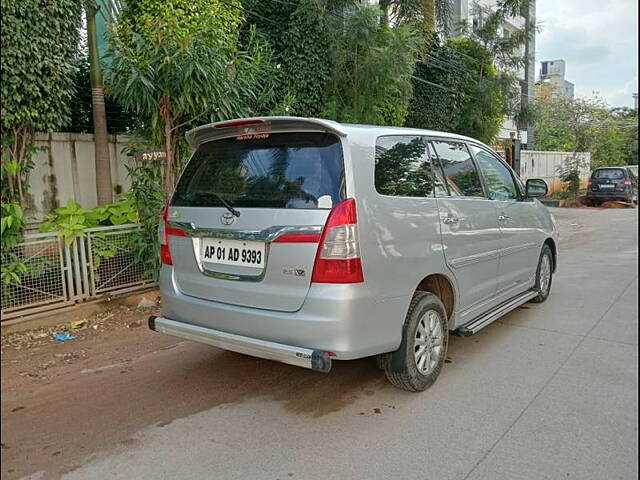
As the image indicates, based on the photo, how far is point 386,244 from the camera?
3.26 metres

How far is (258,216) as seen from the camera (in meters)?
3.22

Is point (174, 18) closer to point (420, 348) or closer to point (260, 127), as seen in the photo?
point (260, 127)

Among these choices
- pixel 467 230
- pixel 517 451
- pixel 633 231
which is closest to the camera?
pixel 633 231

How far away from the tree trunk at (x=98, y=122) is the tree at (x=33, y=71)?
1.10ft

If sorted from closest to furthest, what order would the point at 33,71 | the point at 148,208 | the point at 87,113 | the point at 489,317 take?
1. the point at 489,317
2. the point at 33,71
3. the point at 148,208
4. the point at 87,113

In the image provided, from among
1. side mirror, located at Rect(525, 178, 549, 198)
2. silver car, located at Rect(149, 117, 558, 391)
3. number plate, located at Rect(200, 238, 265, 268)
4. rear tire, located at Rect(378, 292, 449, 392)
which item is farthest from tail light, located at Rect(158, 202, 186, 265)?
side mirror, located at Rect(525, 178, 549, 198)

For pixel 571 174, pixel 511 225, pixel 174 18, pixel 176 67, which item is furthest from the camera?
pixel 571 174

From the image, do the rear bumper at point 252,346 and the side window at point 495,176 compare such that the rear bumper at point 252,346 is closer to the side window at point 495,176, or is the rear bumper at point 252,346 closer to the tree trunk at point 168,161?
the side window at point 495,176

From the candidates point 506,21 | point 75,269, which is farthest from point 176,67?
point 506,21

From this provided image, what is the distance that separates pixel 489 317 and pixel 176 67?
3.85 metres

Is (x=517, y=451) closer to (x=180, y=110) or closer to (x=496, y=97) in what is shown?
(x=180, y=110)

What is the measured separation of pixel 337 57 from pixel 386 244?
244 inches

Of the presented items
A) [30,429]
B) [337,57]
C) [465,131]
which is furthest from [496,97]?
[30,429]

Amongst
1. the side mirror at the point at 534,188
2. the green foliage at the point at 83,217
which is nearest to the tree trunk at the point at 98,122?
the green foliage at the point at 83,217
